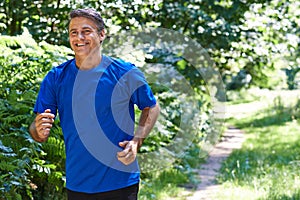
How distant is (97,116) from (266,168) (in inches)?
224

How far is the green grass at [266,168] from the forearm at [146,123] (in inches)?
126

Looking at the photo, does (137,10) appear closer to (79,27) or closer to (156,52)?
(156,52)

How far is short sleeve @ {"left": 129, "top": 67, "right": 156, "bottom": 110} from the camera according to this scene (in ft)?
10.5

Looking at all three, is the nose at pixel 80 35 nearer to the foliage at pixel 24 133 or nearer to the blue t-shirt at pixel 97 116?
the blue t-shirt at pixel 97 116

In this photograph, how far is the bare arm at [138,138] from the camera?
9.84ft

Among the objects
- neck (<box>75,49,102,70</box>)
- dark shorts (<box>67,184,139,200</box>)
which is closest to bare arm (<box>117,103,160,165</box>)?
dark shorts (<box>67,184,139,200</box>)

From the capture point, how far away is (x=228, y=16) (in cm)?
1008

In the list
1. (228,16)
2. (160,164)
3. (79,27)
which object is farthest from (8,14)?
(79,27)

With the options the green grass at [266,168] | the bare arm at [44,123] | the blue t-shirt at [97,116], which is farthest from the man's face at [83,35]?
the green grass at [266,168]

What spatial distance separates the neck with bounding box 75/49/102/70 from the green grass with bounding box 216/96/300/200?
3463 mm

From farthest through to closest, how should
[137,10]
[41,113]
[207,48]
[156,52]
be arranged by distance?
[207,48], [156,52], [137,10], [41,113]

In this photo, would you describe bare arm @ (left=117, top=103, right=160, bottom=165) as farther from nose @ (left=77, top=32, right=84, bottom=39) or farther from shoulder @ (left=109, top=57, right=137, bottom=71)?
nose @ (left=77, top=32, right=84, bottom=39)

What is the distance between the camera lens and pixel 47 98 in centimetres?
326

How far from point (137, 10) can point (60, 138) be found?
147 inches
